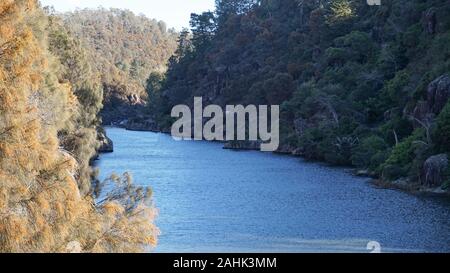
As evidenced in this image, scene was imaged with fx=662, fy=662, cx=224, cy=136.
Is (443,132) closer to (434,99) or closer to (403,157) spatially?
(403,157)

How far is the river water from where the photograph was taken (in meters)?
24.6

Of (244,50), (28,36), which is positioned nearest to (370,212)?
(28,36)

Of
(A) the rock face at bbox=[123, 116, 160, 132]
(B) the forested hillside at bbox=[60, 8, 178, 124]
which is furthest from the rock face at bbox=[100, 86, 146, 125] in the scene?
(A) the rock face at bbox=[123, 116, 160, 132]

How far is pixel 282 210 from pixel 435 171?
35.9ft

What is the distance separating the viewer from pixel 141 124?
119 meters

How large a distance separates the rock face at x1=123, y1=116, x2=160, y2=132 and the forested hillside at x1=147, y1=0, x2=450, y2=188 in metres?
3.60

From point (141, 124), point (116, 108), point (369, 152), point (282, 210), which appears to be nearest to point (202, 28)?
point (141, 124)

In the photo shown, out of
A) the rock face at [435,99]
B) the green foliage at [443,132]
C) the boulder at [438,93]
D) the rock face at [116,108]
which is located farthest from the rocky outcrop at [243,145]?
the rock face at [116,108]

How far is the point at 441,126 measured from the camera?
38.9 meters

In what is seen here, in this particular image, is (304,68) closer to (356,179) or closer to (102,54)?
(356,179)

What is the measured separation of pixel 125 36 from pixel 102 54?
25.7 m

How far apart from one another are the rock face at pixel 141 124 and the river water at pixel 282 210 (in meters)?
60.5

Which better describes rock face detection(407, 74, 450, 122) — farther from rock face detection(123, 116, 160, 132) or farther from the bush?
rock face detection(123, 116, 160, 132)

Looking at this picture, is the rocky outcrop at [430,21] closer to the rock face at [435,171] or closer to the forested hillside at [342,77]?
the forested hillside at [342,77]
